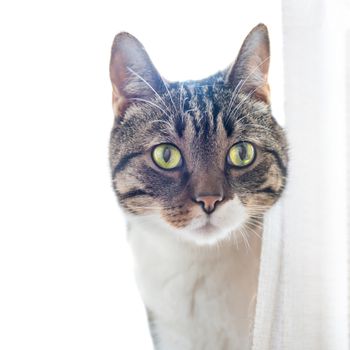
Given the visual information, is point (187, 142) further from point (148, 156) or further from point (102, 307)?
point (102, 307)

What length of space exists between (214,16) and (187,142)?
0.22m

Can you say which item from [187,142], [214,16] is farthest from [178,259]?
[214,16]

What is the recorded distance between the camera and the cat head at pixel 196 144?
0.67 m

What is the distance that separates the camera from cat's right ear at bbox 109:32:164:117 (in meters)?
0.67

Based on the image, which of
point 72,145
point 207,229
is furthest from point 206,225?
point 72,145

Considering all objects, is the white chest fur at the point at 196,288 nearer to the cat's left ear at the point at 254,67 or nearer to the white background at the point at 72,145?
the white background at the point at 72,145

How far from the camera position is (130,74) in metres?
0.69

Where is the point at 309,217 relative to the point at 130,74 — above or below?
below

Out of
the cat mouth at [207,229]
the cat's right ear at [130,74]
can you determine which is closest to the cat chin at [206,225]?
the cat mouth at [207,229]

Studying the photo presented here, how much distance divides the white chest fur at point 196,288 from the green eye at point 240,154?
131 mm

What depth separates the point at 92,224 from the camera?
0.72 metres

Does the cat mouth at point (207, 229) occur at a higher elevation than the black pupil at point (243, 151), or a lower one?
lower

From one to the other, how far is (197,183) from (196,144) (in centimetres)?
6

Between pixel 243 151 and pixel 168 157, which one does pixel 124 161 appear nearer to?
pixel 168 157
